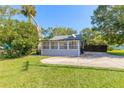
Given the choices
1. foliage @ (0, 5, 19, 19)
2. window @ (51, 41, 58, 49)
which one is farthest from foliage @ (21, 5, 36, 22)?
window @ (51, 41, 58, 49)

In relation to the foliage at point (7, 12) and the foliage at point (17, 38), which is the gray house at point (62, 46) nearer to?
the foliage at point (17, 38)

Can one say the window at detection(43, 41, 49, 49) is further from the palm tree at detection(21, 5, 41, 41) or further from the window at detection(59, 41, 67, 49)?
the palm tree at detection(21, 5, 41, 41)

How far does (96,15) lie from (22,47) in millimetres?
9253

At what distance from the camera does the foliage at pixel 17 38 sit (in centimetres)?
1758

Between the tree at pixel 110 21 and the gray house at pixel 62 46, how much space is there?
11.8ft

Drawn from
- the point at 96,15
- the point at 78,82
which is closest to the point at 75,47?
the point at 96,15

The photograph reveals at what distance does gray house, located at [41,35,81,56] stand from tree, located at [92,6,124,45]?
360 centimetres

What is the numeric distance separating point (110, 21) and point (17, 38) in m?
10.3

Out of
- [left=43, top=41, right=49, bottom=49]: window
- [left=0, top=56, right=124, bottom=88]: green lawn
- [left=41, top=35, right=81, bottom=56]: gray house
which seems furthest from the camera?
[left=43, top=41, right=49, bottom=49]: window

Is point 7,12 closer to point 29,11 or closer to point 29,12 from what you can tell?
point 29,11

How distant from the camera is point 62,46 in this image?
19.5m

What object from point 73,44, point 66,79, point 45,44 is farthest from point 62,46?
point 66,79

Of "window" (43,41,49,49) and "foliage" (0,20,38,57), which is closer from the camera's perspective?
"foliage" (0,20,38,57)

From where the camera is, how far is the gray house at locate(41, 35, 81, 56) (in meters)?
18.9
